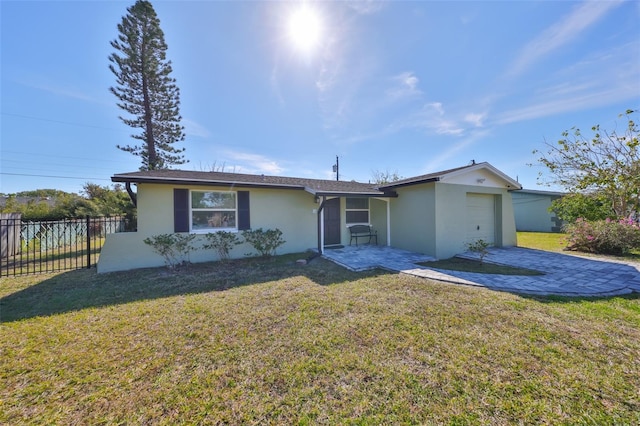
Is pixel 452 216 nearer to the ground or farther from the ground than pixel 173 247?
farther from the ground

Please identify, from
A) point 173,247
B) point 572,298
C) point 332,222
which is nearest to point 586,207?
point 572,298

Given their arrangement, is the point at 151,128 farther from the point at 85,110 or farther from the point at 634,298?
the point at 634,298

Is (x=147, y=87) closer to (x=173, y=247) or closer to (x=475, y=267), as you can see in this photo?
(x=173, y=247)

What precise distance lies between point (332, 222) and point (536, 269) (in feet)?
22.9

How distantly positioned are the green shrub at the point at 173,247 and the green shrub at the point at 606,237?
47.6 ft

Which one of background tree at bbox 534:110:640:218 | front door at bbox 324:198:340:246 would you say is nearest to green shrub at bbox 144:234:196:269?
front door at bbox 324:198:340:246

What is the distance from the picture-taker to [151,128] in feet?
47.8

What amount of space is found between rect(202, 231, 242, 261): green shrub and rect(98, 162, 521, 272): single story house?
30 cm

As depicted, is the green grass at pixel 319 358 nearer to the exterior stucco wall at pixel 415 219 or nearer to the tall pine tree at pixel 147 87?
the exterior stucco wall at pixel 415 219

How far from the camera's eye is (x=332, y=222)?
10656 millimetres

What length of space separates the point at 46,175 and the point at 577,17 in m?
36.8

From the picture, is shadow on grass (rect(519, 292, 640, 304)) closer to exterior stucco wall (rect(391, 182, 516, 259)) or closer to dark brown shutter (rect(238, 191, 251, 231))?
exterior stucco wall (rect(391, 182, 516, 259))

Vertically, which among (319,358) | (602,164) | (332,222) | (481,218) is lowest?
(319,358)

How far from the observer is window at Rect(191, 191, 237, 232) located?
801 centimetres
